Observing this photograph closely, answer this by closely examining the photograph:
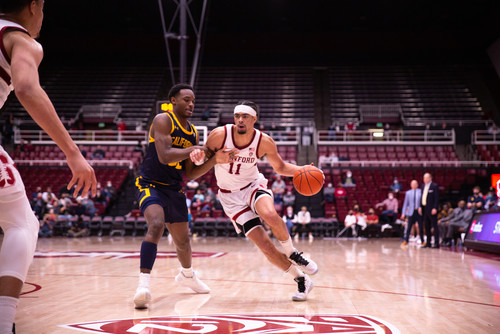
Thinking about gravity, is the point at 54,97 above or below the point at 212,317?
above

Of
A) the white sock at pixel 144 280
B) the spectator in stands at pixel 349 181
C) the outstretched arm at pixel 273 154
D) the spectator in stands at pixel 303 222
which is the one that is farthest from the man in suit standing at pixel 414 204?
the white sock at pixel 144 280

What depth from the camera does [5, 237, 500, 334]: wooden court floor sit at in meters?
3.11

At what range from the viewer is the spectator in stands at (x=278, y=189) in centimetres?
1584

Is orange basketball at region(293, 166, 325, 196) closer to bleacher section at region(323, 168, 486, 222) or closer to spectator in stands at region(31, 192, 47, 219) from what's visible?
bleacher section at region(323, 168, 486, 222)

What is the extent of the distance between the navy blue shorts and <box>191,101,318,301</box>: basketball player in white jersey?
1.53 feet

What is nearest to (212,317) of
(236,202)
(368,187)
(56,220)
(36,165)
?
(236,202)

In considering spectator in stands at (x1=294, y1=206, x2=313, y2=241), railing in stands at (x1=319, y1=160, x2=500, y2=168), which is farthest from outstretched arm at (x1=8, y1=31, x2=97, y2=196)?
railing in stands at (x1=319, y1=160, x2=500, y2=168)

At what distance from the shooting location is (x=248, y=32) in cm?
2684

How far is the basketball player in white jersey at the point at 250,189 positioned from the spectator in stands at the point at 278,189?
36.9ft

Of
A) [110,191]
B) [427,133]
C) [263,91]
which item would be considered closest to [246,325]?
[110,191]

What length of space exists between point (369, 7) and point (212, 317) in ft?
73.7

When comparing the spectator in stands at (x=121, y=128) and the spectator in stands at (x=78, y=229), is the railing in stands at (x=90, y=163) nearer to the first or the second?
the spectator in stands at (x=121, y=128)

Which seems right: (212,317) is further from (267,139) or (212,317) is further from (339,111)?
(339,111)

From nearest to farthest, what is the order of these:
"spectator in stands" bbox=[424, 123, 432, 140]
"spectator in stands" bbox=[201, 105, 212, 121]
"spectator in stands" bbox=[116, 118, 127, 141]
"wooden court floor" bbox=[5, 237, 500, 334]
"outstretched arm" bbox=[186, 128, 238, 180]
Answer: "wooden court floor" bbox=[5, 237, 500, 334] < "outstretched arm" bbox=[186, 128, 238, 180] < "spectator in stands" bbox=[424, 123, 432, 140] < "spectator in stands" bbox=[116, 118, 127, 141] < "spectator in stands" bbox=[201, 105, 212, 121]
